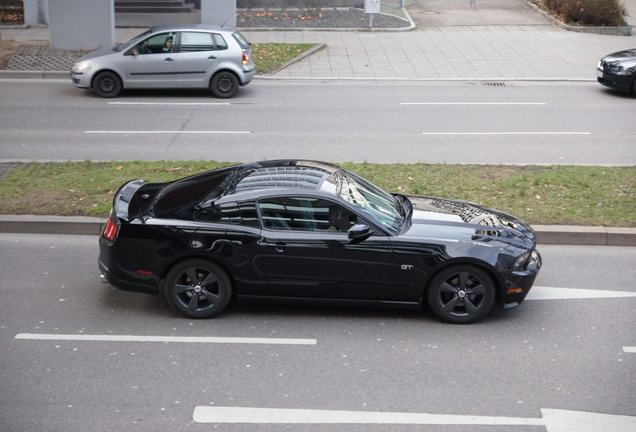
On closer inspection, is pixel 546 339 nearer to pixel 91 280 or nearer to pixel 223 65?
pixel 91 280

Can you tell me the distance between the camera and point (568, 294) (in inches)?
354

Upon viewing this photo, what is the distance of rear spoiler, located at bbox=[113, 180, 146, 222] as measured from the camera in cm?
839

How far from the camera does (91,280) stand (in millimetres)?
9203

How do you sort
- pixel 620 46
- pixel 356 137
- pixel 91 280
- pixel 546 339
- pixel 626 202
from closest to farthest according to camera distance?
pixel 546 339, pixel 91 280, pixel 626 202, pixel 356 137, pixel 620 46

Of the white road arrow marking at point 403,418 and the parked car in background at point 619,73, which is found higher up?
the parked car in background at point 619,73

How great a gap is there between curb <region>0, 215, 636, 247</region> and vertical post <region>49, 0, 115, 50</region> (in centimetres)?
1424

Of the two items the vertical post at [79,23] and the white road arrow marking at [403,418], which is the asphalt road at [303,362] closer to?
the white road arrow marking at [403,418]

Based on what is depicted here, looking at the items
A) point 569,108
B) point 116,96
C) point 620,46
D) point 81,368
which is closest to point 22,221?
point 81,368

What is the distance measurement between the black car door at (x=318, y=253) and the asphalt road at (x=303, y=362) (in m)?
0.36

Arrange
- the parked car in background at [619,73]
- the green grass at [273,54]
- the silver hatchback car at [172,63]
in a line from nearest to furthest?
1. the silver hatchback car at [172,63]
2. the parked car in background at [619,73]
3. the green grass at [273,54]

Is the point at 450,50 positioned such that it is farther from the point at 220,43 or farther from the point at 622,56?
the point at 220,43

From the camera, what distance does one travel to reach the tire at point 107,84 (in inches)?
767

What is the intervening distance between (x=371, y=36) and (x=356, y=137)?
42.9ft

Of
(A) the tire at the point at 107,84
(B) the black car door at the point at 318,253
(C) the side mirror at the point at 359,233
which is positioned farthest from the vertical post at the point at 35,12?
(C) the side mirror at the point at 359,233
